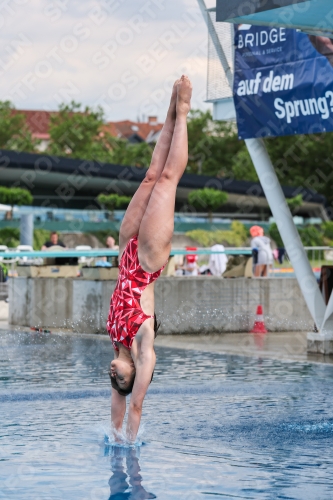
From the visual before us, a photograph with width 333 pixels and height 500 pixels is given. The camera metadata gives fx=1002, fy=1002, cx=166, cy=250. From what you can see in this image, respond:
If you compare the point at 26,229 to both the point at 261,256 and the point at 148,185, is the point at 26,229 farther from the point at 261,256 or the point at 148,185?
the point at 148,185

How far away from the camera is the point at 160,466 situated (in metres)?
5.94

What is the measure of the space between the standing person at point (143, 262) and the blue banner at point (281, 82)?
19.9 feet

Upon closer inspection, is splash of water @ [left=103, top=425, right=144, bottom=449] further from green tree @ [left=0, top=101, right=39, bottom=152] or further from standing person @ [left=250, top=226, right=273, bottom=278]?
green tree @ [left=0, top=101, right=39, bottom=152]

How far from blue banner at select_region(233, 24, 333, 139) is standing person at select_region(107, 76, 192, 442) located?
239 inches

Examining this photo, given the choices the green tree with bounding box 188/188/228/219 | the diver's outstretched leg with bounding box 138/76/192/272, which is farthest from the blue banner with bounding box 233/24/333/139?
the green tree with bounding box 188/188/228/219

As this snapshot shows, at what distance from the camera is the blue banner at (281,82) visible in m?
12.5

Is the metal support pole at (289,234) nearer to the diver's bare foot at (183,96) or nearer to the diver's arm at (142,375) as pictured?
the diver's bare foot at (183,96)

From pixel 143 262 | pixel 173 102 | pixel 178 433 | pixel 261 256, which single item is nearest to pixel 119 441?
pixel 178 433

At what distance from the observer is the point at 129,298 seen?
6.52 metres

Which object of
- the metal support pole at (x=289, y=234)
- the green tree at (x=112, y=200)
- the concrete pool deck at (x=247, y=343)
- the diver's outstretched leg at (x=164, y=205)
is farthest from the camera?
Result: the green tree at (x=112, y=200)

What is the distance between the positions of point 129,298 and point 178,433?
3.97 ft

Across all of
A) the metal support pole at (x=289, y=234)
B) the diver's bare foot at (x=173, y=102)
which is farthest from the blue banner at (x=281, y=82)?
the diver's bare foot at (x=173, y=102)

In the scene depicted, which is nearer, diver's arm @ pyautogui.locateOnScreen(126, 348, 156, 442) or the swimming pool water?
the swimming pool water

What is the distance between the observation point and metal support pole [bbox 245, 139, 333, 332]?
13.1 meters
